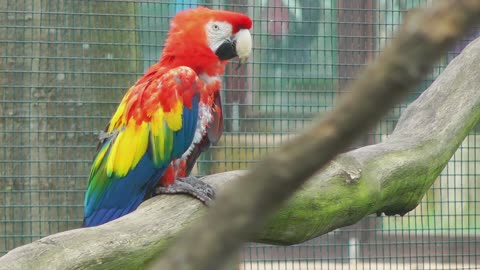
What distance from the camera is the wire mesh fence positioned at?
240cm

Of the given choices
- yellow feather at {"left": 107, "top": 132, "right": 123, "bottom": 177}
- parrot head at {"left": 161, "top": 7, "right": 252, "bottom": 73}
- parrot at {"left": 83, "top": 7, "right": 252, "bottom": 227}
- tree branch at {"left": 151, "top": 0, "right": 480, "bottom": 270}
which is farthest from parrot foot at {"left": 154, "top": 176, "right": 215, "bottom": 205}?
tree branch at {"left": 151, "top": 0, "right": 480, "bottom": 270}

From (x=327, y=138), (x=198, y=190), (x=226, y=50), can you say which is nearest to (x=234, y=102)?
(x=226, y=50)

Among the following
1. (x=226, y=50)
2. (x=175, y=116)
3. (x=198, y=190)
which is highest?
(x=226, y=50)

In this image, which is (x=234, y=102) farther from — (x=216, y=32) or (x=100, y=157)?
(x=100, y=157)

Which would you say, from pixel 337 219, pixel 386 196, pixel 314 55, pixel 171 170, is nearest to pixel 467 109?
pixel 386 196

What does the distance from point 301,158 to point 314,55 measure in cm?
247

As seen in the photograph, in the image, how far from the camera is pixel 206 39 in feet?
6.08

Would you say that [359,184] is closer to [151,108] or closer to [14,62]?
[151,108]

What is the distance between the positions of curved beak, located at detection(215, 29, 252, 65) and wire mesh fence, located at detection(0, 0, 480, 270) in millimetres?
646

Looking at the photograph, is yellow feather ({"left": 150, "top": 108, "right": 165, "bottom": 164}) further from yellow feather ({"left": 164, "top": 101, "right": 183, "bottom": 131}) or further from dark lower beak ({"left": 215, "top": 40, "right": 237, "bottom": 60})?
dark lower beak ({"left": 215, "top": 40, "right": 237, "bottom": 60})

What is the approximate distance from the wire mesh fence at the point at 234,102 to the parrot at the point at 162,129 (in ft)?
2.10

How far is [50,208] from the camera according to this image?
7.91 feet

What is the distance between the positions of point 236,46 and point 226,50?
3 cm

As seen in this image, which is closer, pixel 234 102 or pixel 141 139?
pixel 141 139
